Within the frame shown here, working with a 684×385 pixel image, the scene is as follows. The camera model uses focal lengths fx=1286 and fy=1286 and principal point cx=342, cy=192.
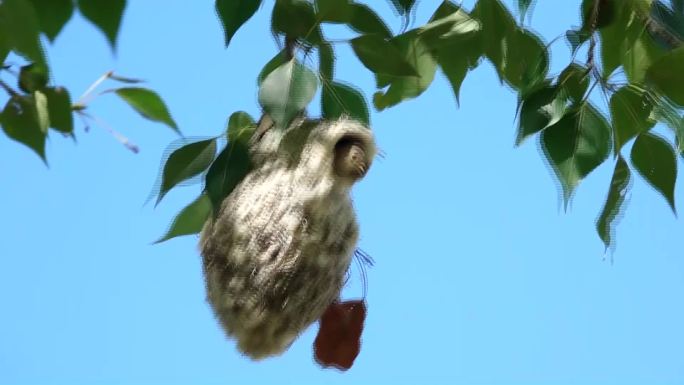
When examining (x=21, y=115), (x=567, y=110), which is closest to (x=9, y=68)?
(x=21, y=115)

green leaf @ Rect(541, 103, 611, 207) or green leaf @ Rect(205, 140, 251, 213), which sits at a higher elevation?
green leaf @ Rect(205, 140, 251, 213)

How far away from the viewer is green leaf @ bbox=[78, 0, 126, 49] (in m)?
0.82

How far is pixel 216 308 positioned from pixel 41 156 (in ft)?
1.00

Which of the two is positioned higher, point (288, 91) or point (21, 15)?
point (21, 15)

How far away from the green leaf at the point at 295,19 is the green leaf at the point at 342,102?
0.09 m

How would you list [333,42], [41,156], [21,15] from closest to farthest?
[21,15] → [41,156] → [333,42]

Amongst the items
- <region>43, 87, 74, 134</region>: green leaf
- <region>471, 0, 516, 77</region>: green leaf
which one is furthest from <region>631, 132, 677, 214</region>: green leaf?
<region>43, 87, 74, 134</region>: green leaf

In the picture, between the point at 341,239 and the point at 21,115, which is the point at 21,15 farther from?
the point at 341,239

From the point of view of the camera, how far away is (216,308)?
114cm

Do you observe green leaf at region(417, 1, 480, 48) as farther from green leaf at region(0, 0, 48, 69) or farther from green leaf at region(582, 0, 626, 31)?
green leaf at region(0, 0, 48, 69)

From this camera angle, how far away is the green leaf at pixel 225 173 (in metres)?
1.00

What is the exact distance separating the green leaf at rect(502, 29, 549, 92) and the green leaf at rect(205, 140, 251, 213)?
257 millimetres

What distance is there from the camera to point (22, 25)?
73cm

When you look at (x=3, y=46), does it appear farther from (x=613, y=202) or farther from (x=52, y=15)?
(x=613, y=202)
